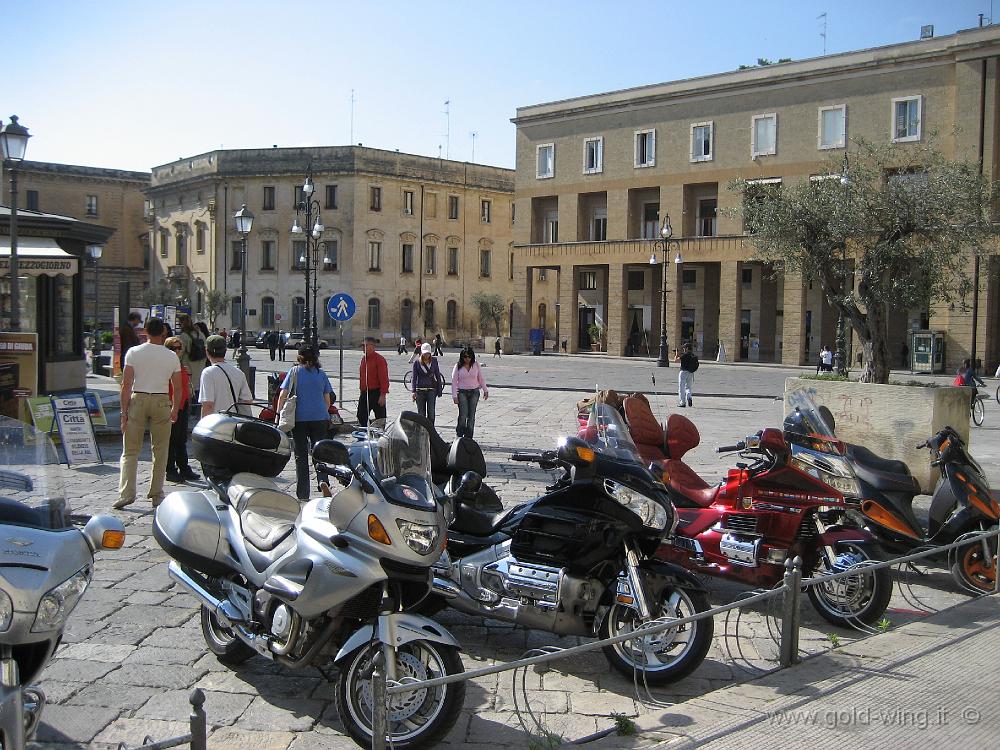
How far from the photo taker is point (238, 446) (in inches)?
208

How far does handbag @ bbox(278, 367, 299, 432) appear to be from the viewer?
9281 mm

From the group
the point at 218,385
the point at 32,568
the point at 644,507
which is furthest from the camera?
the point at 218,385

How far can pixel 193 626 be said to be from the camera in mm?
5703

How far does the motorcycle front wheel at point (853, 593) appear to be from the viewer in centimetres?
581

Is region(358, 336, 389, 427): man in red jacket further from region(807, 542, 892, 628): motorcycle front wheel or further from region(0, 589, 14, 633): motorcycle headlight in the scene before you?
region(0, 589, 14, 633): motorcycle headlight

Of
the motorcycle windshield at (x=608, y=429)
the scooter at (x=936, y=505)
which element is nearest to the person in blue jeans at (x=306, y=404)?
the motorcycle windshield at (x=608, y=429)

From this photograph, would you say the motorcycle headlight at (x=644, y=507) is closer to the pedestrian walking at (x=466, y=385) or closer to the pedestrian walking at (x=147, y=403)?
the pedestrian walking at (x=147, y=403)

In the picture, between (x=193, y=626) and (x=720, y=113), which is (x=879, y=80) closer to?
(x=720, y=113)

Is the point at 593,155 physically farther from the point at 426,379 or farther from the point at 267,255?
the point at 426,379

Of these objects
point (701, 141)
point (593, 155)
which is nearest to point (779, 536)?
point (701, 141)

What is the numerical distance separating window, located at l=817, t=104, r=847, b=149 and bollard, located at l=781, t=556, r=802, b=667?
135 feet

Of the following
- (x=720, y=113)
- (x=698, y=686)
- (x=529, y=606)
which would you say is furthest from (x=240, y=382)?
(x=720, y=113)

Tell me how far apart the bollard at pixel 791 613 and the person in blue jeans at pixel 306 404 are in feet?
17.8

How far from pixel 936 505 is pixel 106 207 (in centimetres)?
7908
